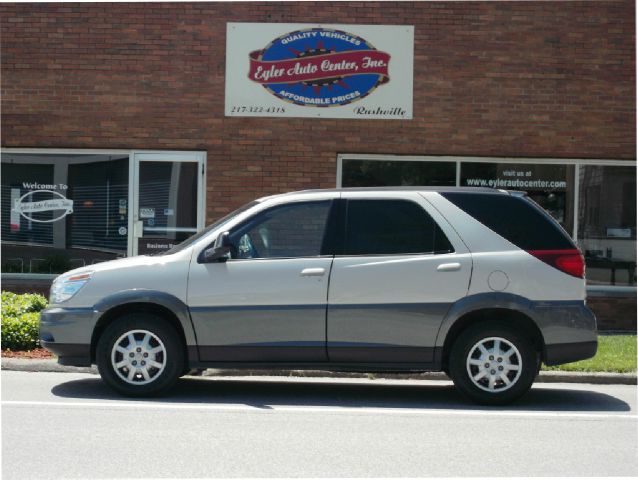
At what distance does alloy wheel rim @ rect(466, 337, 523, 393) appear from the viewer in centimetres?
767

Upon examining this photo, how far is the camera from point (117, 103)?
13266mm

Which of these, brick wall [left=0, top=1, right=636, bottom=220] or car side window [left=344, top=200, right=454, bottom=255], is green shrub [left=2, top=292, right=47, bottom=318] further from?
car side window [left=344, top=200, right=454, bottom=255]

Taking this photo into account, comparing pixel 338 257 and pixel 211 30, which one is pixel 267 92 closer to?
pixel 211 30

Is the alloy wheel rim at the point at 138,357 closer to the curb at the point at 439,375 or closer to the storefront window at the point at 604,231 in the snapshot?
the curb at the point at 439,375

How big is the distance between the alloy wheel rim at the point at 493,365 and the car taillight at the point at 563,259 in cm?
80

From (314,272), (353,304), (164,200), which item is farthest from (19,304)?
(353,304)

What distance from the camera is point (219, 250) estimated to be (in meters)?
7.65

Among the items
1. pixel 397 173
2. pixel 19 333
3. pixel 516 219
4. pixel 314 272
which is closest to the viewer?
pixel 314 272

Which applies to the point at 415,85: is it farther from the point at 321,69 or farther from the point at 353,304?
the point at 353,304

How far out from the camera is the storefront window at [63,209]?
13.5 m

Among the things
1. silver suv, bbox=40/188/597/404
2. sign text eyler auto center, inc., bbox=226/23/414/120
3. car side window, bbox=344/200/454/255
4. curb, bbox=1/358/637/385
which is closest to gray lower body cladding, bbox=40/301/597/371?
silver suv, bbox=40/188/597/404

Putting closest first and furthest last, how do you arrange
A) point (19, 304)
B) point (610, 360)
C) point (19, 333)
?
1. point (610, 360)
2. point (19, 333)
3. point (19, 304)

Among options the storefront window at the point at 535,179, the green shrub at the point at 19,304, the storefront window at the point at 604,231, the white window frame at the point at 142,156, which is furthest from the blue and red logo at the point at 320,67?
the green shrub at the point at 19,304

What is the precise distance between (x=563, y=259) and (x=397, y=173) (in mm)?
5812
